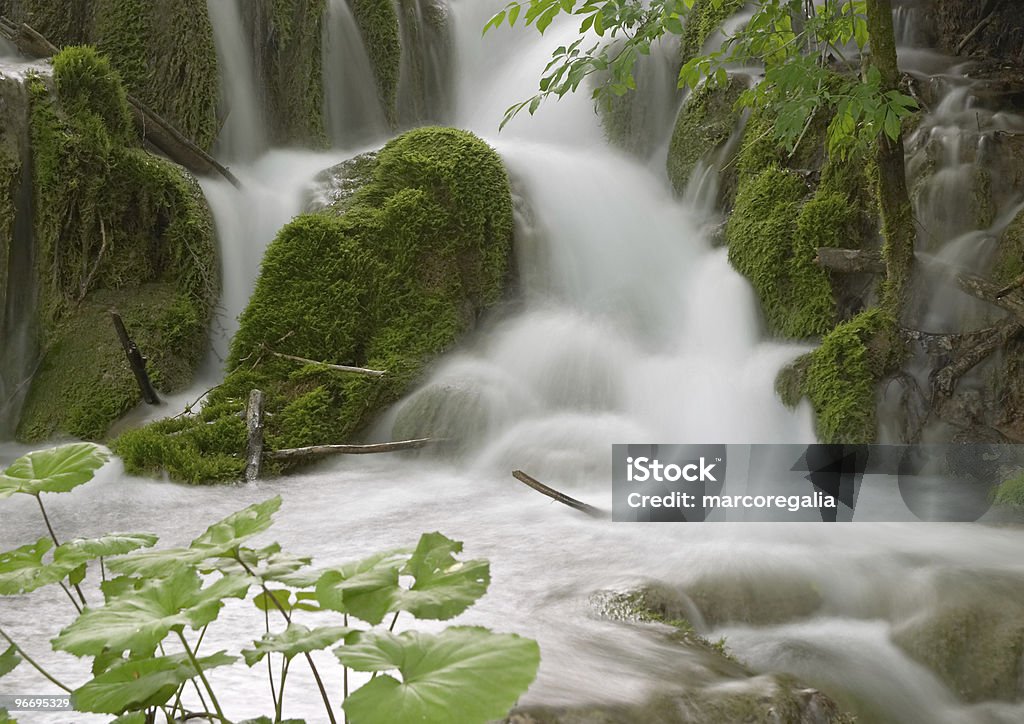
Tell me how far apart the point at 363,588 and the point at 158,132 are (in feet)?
21.9

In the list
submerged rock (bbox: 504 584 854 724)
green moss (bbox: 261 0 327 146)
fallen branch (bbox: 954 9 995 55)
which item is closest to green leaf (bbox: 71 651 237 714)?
submerged rock (bbox: 504 584 854 724)

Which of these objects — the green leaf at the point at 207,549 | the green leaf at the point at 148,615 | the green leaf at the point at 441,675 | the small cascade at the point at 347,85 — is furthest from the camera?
the small cascade at the point at 347,85

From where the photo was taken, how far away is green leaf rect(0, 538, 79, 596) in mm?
1062

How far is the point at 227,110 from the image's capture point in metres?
7.57

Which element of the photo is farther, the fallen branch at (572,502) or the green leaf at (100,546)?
the fallen branch at (572,502)

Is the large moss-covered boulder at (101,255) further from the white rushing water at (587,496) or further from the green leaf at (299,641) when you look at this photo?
the green leaf at (299,641)

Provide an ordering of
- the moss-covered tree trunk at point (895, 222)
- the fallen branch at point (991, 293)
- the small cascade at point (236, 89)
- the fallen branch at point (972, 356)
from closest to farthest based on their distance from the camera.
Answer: the fallen branch at point (991, 293)
the fallen branch at point (972, 356)
the moss-covered tree trunk at point (895, 222)
the small cascade at point (236, 89)

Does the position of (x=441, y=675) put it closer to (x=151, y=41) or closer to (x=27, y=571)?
(x=27, y=571)

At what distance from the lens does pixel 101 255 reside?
228 inches

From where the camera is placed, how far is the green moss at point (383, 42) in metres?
9.15

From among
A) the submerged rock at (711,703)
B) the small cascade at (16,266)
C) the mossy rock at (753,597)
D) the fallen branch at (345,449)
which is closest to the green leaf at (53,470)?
the submerged rock at (711,703)

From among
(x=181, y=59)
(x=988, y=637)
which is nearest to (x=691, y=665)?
(x=988, y=637)

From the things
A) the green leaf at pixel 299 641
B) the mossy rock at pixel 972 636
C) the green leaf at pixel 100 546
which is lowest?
the mossy rock at pixel 972 636

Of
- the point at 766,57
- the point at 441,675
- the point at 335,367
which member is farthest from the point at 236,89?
the point at 441,675
